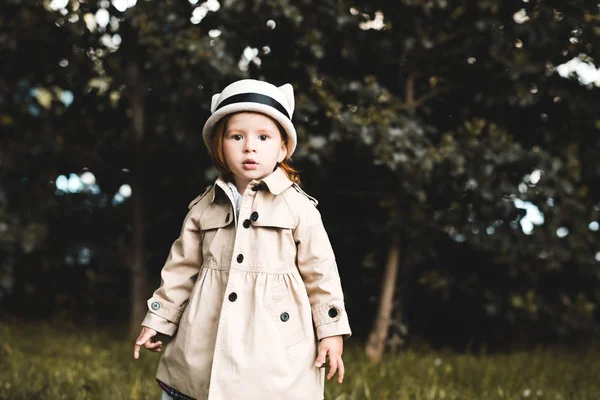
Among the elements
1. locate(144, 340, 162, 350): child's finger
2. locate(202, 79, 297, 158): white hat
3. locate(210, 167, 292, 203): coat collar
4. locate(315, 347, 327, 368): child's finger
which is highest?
locate(202, 79, 297, 158): white hat

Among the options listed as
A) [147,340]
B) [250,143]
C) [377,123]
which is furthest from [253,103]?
[377,123]

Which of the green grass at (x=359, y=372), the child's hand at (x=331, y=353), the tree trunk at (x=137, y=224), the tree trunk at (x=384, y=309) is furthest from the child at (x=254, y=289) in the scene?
the tree trunk at (x=137, y=224)

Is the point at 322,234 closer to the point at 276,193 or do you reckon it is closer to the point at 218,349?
the point at 276,193

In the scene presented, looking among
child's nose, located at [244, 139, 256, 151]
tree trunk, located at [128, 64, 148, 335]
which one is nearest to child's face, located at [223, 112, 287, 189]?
child's nose, located at [244, 139, 256, 151]

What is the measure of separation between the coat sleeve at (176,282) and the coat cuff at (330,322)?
44cm

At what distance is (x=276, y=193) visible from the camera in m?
2.15

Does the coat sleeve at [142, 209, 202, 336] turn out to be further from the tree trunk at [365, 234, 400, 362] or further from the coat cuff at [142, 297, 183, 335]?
the tree trunk at [365, 234, 400, 362]

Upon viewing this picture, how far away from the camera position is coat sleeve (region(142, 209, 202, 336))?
221cm

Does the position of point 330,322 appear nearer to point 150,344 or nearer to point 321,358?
point 321,358

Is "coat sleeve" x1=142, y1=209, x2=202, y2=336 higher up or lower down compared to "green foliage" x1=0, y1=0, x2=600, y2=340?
lower down

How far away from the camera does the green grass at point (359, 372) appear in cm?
316

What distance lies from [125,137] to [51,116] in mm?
459

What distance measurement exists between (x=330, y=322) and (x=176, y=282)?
1.69ft

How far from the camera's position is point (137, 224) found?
14.6 ft
